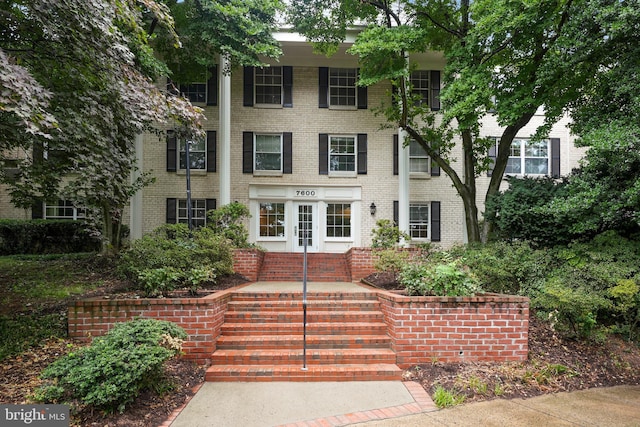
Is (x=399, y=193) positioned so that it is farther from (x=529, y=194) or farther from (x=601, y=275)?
(x=601, y=275)

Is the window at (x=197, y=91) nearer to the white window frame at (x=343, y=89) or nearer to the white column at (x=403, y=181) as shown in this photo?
the white window frame at (x=343, y=89)

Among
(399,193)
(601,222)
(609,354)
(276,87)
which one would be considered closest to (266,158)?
(276,87)

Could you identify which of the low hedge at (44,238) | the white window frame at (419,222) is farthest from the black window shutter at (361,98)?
the low hedge at (44,238)

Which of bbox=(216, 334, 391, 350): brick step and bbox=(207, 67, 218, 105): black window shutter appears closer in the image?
bbox=(216, 334, 391, 350): brick step

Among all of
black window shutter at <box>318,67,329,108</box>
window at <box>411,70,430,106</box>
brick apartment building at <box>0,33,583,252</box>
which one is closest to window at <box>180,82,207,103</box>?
brick apartment building at <box>0,33,583,252</box>

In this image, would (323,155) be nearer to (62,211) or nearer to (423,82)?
(423,82)

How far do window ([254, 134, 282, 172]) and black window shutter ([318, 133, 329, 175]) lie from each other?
1.57 metres

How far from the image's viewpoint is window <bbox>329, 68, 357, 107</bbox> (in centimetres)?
1436

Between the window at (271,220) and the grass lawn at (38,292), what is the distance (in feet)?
18.9

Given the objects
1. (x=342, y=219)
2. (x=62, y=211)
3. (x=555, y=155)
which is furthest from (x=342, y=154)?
(x=62, y=211)

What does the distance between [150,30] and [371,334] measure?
10.3m

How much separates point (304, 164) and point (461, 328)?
10.1 meters

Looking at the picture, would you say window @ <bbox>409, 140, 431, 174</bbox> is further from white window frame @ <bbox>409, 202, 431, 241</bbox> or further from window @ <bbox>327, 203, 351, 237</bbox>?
window @ <bbox>327, 203, 351, 237</bbox>

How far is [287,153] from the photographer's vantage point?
14.0 m
